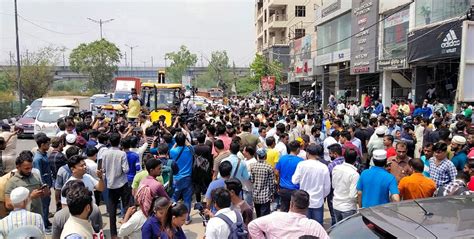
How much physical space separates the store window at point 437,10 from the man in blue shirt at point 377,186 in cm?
1362

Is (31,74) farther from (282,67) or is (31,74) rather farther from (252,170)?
(252,170)

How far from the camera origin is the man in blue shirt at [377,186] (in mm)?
5215

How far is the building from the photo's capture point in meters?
56.6

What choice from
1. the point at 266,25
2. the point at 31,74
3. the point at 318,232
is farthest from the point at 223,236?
the point at 266,25

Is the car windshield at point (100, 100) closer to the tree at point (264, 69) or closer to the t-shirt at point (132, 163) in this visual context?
the t-shirt at point (132, 163)

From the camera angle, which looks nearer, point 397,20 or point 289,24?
point 397,20

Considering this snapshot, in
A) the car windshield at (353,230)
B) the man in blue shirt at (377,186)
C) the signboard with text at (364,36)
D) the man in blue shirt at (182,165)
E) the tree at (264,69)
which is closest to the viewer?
the car windshield at (353,230)

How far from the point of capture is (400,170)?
6.29m

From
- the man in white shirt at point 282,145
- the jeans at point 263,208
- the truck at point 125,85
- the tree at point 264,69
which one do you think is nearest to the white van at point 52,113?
the truck at point 125,85

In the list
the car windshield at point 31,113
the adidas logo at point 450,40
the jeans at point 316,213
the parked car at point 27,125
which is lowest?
the parked car at point 27,125

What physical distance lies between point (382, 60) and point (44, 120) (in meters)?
17.4

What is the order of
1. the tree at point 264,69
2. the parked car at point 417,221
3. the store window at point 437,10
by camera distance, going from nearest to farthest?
the parked car at point 417,221 → the store window at point 437,10 → the tree at point 264,69

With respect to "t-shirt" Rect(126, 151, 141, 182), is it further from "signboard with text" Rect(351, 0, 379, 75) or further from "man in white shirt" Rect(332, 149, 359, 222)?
"signboard with text" Rect(351, 0, 379, 75)

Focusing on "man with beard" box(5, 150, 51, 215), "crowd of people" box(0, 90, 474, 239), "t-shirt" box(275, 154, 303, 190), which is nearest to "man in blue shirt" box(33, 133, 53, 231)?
"crowd of people" box(0, 90, 474, 239)
